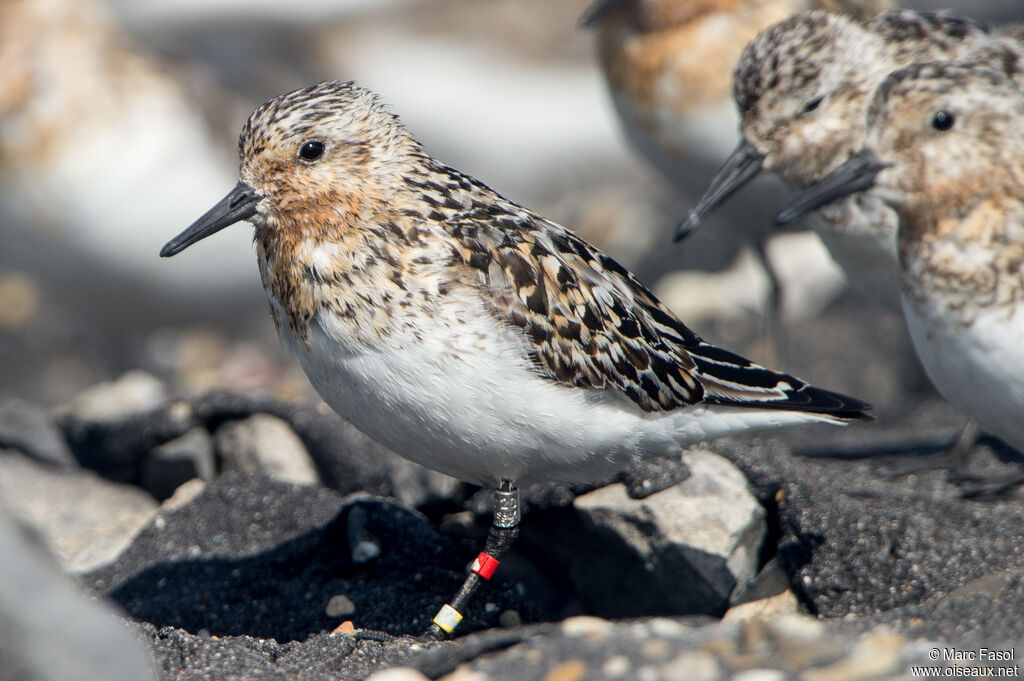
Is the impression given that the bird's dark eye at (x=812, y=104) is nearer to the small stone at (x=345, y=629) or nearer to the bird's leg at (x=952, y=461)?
the bird's leg at (x=952, y=461)

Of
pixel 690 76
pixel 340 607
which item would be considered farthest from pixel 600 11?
pixel 340 607

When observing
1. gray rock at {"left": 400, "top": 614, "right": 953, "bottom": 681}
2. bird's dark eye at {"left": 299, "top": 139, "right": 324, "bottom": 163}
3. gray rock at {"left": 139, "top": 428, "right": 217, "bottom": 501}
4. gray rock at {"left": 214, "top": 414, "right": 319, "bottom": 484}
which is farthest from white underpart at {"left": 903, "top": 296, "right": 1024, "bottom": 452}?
gray rock at {"left": 139, "top": 428, "right": 217, "bottom": 501}

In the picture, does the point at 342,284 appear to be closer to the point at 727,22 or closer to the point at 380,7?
the point at 727,22

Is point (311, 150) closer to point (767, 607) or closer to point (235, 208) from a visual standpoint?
point (235, 208)

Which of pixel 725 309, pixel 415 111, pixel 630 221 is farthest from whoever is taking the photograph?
pixel 415 111

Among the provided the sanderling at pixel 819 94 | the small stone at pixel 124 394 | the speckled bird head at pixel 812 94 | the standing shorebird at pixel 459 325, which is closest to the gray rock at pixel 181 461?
the small stone at pixel 124 394

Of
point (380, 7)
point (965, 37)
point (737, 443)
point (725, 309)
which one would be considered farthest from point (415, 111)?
point (737, 443)
